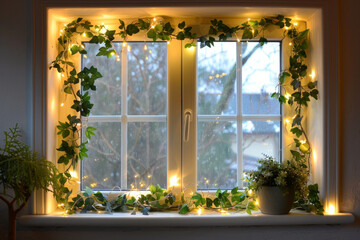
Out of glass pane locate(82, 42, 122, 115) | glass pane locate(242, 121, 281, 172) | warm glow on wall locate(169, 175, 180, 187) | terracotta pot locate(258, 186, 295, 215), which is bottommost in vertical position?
terracotta pot locate(258, 186, 295, 215)

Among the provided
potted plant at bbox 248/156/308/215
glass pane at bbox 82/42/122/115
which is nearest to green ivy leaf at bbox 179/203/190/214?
potted plant at bbox 248/156/308/215

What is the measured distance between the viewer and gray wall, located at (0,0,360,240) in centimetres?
209

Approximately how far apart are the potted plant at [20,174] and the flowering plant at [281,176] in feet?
3.20

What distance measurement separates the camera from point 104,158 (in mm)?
2295

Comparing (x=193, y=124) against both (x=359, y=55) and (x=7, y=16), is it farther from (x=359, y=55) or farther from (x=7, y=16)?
(x=7, y=16)

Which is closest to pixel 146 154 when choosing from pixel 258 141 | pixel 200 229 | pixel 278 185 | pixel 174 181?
pixel 174 181

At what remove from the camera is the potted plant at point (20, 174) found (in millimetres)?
1854

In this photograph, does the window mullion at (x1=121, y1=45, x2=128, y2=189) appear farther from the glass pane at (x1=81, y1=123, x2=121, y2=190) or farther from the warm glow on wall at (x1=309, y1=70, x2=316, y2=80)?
the warm glow on wall at (x1=309, y1=70, x2=316, y2=80)

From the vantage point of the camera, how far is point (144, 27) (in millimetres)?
2215

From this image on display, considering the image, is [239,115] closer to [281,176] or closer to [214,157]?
[214,157]

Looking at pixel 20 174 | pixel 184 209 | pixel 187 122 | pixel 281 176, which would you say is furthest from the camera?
pixel 187 122

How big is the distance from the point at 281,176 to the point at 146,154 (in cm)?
72

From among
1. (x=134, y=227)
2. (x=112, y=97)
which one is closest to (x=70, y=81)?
(x=112, y=97)

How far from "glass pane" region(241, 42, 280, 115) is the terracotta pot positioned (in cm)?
46
